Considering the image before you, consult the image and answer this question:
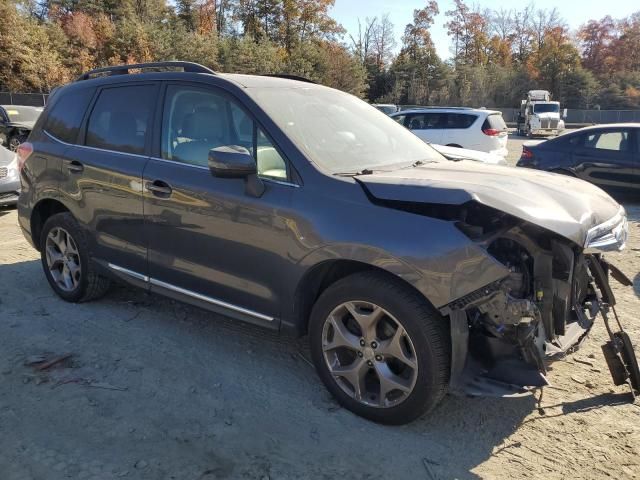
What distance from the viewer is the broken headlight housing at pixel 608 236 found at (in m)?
2.80

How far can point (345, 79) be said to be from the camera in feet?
174

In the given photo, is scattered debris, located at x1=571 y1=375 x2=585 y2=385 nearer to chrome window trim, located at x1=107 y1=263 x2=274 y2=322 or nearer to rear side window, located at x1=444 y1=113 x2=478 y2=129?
chrome window trim, located at x1=107 y1=263 x2=274 y2=322

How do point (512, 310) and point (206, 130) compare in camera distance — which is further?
point (206, 130)

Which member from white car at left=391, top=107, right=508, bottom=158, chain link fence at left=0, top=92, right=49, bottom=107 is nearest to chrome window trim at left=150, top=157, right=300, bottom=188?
white car at left=391, top=107, right=508, bottom=158

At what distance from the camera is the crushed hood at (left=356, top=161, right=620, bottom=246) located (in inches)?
105

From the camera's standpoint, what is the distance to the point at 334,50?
57250 millimetres

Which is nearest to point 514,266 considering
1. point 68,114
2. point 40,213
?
point 68,114

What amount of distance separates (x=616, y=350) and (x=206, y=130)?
9.40ft

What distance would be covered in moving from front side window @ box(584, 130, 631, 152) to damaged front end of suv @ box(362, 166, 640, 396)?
760 cm

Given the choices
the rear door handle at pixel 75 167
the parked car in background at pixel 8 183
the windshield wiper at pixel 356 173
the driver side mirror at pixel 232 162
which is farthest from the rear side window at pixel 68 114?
the parked car in background at pixel 8 183

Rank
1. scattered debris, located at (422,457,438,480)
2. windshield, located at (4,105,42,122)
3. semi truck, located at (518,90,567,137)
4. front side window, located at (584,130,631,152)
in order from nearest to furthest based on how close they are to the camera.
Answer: scattered debris, located at (422,457,438,480) → front side window, located at (584,130,631,152) → windshield, located at (4,105,42,122) → semi truck, located at (518,90,567,137)

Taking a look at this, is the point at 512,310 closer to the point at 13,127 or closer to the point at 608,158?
the point at 608,158

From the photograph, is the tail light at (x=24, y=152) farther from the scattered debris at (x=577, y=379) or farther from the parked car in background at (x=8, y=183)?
the scattered debris at (x=577, y=379)

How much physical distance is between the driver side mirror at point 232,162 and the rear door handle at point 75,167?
1.68 meters
